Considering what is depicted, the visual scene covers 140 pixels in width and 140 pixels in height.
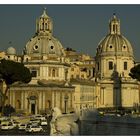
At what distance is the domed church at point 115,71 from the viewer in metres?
54.2

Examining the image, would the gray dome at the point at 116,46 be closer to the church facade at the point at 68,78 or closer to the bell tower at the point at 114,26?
the church facade at the point at 68,78

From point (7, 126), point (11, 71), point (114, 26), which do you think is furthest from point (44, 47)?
point (7, 126)

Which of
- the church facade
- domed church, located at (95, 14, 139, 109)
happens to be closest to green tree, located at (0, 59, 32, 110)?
the church facade

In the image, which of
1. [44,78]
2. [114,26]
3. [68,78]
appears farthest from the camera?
[114,26]

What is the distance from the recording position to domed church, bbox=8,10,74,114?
4525 centimetres

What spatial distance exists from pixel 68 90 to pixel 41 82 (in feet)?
8.85

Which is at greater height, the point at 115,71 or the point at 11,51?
the point at 11,51

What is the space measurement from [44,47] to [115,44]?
10470mm

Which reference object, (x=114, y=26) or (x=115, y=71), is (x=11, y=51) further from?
(x=114, y=26)

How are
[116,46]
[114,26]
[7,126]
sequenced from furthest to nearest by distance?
[114,26] < [116,46] < [7,126]

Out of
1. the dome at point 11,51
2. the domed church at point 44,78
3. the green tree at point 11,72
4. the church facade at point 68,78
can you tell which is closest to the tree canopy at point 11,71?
the green tree at point 11,72

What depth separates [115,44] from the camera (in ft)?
182

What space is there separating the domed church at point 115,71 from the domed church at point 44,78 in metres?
7.08

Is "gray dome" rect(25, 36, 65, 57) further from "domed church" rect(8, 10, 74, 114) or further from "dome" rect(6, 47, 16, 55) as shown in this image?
"dome" rect(6, 47, 16, 55)
